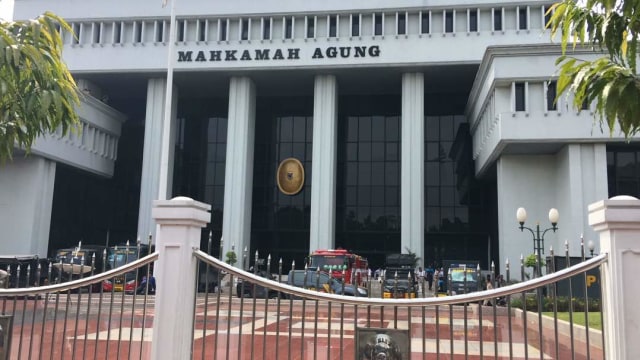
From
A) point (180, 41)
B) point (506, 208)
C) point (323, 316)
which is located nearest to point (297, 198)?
point (180, 41)

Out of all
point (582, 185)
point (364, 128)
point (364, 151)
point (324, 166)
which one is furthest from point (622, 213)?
point (364, 128)

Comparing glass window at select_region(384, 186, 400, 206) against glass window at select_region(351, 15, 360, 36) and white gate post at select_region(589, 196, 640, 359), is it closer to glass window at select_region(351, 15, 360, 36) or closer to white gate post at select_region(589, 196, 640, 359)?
glass window at select_region(351, 15, 360, 36)

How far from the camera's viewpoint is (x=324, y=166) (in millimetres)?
39031

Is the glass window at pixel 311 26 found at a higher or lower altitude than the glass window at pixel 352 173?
higher

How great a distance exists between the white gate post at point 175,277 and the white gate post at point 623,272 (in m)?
3.91

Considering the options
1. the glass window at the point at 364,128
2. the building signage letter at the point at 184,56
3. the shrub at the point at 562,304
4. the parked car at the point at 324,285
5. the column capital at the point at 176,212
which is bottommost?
the shrub at the point at 562,304

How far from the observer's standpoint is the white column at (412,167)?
37.1 meters

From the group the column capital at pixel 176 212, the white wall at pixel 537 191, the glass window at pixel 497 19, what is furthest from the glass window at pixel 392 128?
the column capital at pixel 176 212

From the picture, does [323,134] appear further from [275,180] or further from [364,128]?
[275,180]

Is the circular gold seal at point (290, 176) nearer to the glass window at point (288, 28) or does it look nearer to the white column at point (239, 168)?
the white column at point (239, 168)

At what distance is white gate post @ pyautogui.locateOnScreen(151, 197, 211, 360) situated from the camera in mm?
5508

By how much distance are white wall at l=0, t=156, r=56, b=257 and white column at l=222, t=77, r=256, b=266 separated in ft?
40.8

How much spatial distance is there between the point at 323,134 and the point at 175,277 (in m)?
34.2

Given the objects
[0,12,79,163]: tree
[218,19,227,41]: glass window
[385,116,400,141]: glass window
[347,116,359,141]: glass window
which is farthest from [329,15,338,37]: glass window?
[0,12,79,163]: tree
